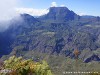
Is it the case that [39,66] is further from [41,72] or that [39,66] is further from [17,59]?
[17,59]

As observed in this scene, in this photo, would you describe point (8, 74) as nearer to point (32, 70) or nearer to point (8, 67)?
point (8, 67)

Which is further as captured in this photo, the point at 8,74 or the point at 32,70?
the point at 32,70

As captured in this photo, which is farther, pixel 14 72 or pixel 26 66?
pixel 26 66

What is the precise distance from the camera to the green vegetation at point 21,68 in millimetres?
69125

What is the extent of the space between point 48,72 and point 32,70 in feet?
15.3

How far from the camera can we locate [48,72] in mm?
78188

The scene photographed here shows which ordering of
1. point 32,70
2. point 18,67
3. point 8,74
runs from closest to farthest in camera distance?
point 8,74
point 18,67
point 32,70

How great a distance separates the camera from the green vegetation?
69.1 metres

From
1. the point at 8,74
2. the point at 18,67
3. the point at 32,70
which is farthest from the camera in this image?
the point at 32,70

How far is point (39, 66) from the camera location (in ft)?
255

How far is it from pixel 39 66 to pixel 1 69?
41.7 ft

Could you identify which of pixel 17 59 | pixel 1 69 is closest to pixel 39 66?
pixel 17 59

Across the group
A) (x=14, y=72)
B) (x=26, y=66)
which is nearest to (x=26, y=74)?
(x=26, y=66)

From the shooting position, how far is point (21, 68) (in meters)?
72.7
